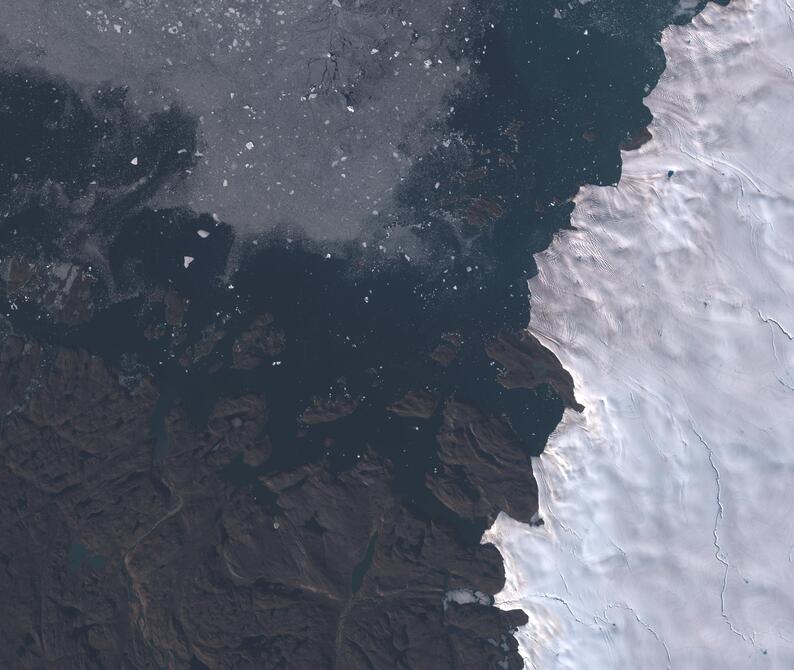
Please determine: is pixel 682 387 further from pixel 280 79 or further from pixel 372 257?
pixel 280 79

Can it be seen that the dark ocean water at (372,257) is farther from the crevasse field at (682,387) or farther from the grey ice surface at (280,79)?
the crevasse field at (682,387)

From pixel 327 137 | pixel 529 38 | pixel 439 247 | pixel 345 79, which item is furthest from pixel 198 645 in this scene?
pixel 529 38

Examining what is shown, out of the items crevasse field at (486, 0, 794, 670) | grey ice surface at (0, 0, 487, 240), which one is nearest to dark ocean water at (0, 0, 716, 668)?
grey ice surface at (0, 0, 487, 240)

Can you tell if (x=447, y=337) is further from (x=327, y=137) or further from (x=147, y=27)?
(x=147, y=27)

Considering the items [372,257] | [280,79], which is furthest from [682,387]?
[280,79]

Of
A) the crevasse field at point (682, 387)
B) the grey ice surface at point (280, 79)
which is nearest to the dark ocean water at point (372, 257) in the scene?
the grey ice surface at point (280, 79)
